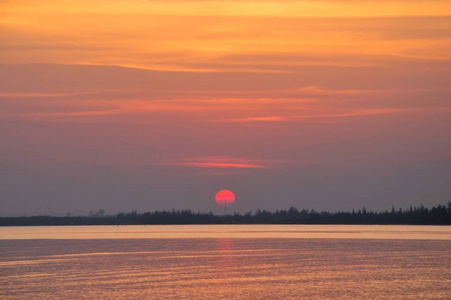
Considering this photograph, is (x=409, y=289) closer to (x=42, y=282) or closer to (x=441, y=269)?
(x=441, y=269)

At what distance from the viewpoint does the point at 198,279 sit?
62250 mm

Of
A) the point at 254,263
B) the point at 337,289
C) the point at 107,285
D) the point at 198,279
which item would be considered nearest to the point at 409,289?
the point at 337,289

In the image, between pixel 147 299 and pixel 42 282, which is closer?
pixel 147 299

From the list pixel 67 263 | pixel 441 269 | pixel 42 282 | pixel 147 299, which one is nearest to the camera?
pixel 147 299

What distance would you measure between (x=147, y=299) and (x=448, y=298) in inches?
753

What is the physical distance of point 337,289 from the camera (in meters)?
55.8

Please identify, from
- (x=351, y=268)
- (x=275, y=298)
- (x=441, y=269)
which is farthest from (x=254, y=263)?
(x=275, y=298)

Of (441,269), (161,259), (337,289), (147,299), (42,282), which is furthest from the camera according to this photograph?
(161,259)

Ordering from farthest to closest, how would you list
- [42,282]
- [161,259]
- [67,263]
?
[161,259] → [67,263] → [42,282]

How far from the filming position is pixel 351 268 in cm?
7481

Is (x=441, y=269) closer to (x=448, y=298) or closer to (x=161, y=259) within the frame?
(x=448, y=298)

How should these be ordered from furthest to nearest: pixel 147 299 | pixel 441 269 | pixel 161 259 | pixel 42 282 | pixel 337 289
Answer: pixel 161 259 → pixel 441 269 → pixel 42 282 → pixel 337 289 → pixel 147 299

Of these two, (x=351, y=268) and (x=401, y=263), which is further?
(x=401, y=263)

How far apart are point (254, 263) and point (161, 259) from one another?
1206cm
